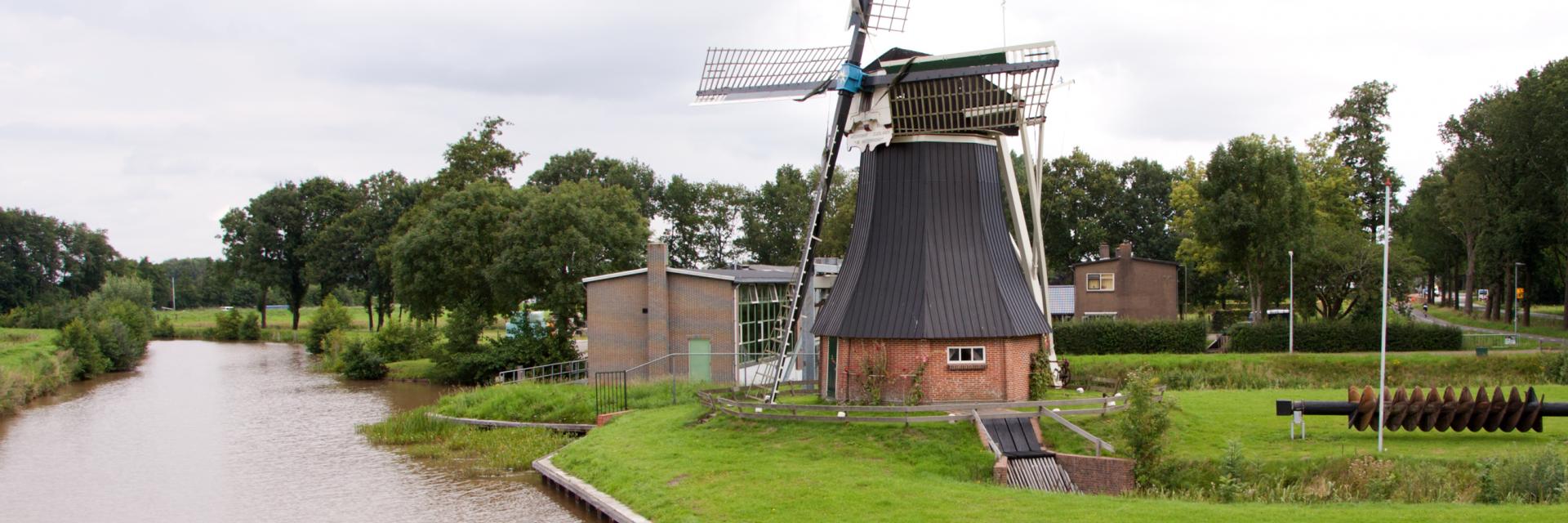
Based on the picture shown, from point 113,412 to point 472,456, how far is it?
14417 mm

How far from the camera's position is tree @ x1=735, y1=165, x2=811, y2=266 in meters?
59.5

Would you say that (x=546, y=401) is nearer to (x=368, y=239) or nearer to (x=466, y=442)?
(x=466, y=442)

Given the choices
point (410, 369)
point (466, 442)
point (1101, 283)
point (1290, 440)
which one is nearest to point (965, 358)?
point (1290, 440)

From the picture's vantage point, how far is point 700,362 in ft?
101

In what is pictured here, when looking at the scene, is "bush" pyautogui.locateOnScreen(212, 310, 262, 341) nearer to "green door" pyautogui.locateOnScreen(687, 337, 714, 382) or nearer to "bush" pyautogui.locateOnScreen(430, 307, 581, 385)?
"bush" pyautogui.locateOnScreen(430, 307, 581, 385)

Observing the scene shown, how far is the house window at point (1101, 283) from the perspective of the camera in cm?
4341

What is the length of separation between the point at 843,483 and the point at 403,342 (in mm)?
34311

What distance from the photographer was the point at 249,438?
25.6m

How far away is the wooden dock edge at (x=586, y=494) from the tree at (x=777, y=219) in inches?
1544

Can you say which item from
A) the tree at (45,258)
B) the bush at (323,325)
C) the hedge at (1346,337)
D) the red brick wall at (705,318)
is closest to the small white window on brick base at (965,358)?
the red brick wall at (705,318)

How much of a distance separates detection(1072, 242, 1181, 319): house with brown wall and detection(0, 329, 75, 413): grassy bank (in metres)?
34.9

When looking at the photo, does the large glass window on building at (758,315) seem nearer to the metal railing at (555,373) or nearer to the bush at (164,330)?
the metal railing at (555,373)

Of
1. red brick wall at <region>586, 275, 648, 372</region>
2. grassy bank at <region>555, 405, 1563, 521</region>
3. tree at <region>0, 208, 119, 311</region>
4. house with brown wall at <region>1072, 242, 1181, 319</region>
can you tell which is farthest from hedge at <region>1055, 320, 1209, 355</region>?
tree at <region>0, 208, 119, 311</region>

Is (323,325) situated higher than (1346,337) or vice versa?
(1346,337)
